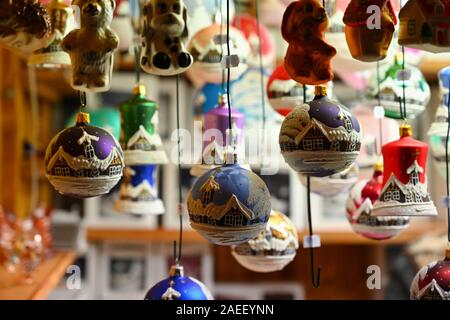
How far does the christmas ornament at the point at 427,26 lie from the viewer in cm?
88

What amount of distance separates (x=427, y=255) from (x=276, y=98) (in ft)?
5.17

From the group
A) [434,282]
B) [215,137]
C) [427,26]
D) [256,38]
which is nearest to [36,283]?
[256,38]

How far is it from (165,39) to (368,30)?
0.85 feet

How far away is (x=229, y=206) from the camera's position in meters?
0.93

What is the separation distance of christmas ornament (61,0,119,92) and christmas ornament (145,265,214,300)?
322 mm

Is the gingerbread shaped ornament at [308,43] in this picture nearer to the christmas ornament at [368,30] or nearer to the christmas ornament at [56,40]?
the christmas ornament at [368,30]

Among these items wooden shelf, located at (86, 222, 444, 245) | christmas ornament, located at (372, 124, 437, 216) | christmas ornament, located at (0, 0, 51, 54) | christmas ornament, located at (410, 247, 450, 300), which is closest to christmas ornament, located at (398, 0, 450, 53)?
christmas ornament, located at (372, 124, 437, 216)

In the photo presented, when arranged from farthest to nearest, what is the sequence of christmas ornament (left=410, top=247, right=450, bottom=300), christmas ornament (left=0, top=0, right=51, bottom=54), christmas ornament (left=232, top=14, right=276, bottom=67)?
christmas ornament (left=232, top=14, right=276, bottom=67), christmas ornament (left=410, top=247, right=450, bottom=300), christmas ornament (left=0, top=0, right=51, bottom=54)

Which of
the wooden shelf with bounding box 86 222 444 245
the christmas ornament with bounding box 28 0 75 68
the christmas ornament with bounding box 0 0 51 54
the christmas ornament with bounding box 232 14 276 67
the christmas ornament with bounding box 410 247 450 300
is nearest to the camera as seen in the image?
the christmas ornament with bounding box 0 0 51 54

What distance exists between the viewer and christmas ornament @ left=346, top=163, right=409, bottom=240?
1256 mm

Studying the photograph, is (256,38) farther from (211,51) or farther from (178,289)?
(178,289)

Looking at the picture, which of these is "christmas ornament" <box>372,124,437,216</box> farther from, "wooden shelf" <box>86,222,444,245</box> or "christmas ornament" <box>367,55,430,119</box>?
"wooden shelf" <box>86,222,444,245</box>

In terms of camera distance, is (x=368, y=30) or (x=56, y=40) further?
(x=56, y=40)

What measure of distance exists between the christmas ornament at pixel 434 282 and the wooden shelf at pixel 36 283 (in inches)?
38.4
